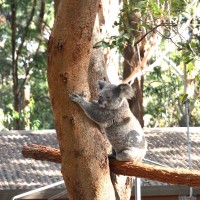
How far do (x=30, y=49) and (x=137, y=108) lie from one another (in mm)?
8121

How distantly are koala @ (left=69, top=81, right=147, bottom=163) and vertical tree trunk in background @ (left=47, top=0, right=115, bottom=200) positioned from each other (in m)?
0.59

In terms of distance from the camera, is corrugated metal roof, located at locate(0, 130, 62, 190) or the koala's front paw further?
corrugated metal roof, located at locate(0, 130, 62, 190)

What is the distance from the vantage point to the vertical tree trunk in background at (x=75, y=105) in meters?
3.83

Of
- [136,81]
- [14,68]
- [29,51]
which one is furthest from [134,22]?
[29,51]

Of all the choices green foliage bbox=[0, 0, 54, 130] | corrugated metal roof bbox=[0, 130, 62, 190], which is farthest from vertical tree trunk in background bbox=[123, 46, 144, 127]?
green foliage bbox=[0, 0, 54, 130]

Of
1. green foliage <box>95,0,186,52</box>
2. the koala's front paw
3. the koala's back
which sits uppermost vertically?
green foliage <box>95,0,186,52</box>

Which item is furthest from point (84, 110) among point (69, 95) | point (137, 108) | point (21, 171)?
point (137, 108)

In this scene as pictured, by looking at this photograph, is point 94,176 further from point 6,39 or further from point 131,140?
point 6,39

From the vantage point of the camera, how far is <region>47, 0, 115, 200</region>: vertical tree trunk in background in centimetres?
383

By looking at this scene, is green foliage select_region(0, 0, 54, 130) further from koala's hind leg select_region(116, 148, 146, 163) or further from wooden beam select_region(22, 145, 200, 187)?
wooden beam select_region(22, 145, 200, 187)

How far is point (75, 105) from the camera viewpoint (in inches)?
155

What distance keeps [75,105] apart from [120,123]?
0.96m

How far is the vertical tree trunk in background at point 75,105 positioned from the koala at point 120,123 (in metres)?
0.59

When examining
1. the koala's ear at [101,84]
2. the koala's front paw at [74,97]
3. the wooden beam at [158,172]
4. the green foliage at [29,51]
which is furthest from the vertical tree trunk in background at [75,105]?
the green foliage at [29,51]
